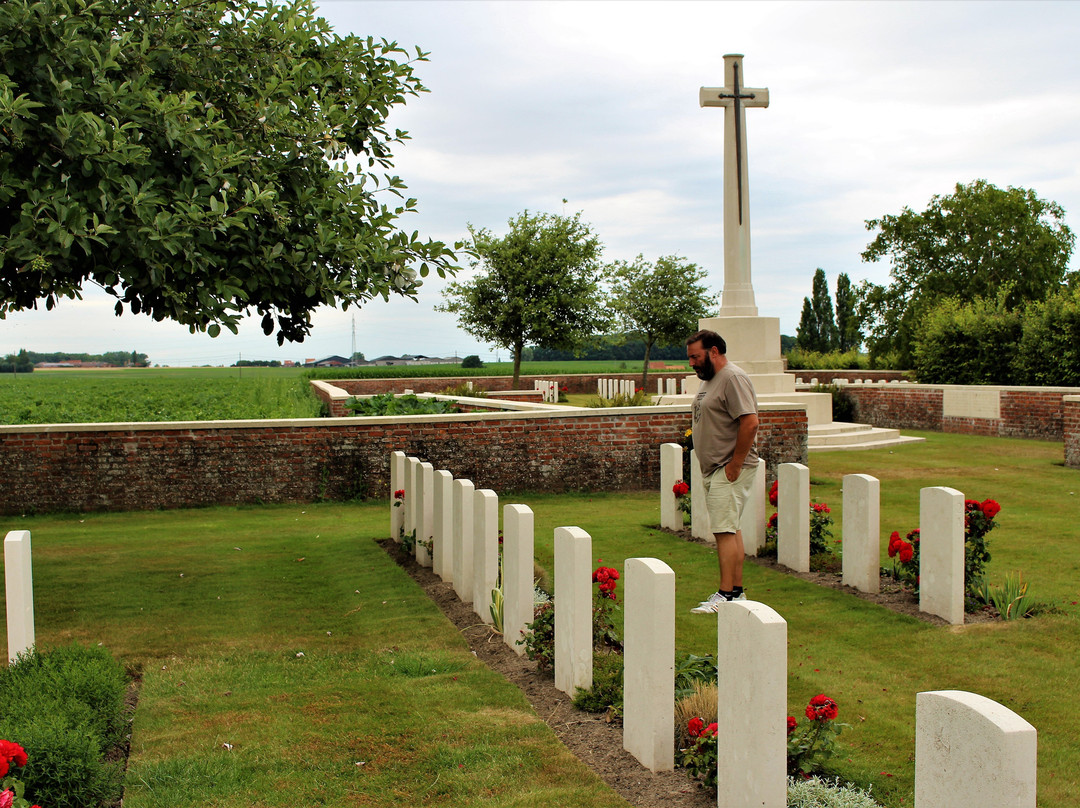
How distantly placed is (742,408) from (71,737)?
4.07 metres

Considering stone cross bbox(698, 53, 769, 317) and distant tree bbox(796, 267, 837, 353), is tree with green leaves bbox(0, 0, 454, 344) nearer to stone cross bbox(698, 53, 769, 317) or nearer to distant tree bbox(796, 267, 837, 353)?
stone cross bbox(698, 53, 769, 317)

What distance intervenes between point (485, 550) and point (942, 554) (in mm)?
3033

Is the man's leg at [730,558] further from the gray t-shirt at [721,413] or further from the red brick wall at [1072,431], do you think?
the red brick wall at [1072,431]

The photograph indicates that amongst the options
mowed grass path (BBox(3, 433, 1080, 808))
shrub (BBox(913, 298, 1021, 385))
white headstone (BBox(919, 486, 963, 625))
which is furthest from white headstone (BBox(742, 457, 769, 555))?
shrub (BBox(913, 298, 1021, 385))

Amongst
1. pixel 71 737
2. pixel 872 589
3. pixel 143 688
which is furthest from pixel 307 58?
pixel 872 589

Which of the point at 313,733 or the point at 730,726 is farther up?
the point at 730,726

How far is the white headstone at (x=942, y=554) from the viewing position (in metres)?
5.75

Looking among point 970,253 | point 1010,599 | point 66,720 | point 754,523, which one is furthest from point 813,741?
point 970,253

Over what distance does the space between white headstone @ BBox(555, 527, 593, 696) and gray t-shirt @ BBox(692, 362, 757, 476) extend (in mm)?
1758

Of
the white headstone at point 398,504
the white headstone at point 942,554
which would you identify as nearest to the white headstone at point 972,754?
the white headstone at point 942,554

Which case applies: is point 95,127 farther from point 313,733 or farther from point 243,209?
point 313,733

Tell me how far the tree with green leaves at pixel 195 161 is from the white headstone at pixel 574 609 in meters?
2.67

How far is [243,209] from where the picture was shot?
5402mm

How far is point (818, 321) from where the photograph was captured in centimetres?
6544
